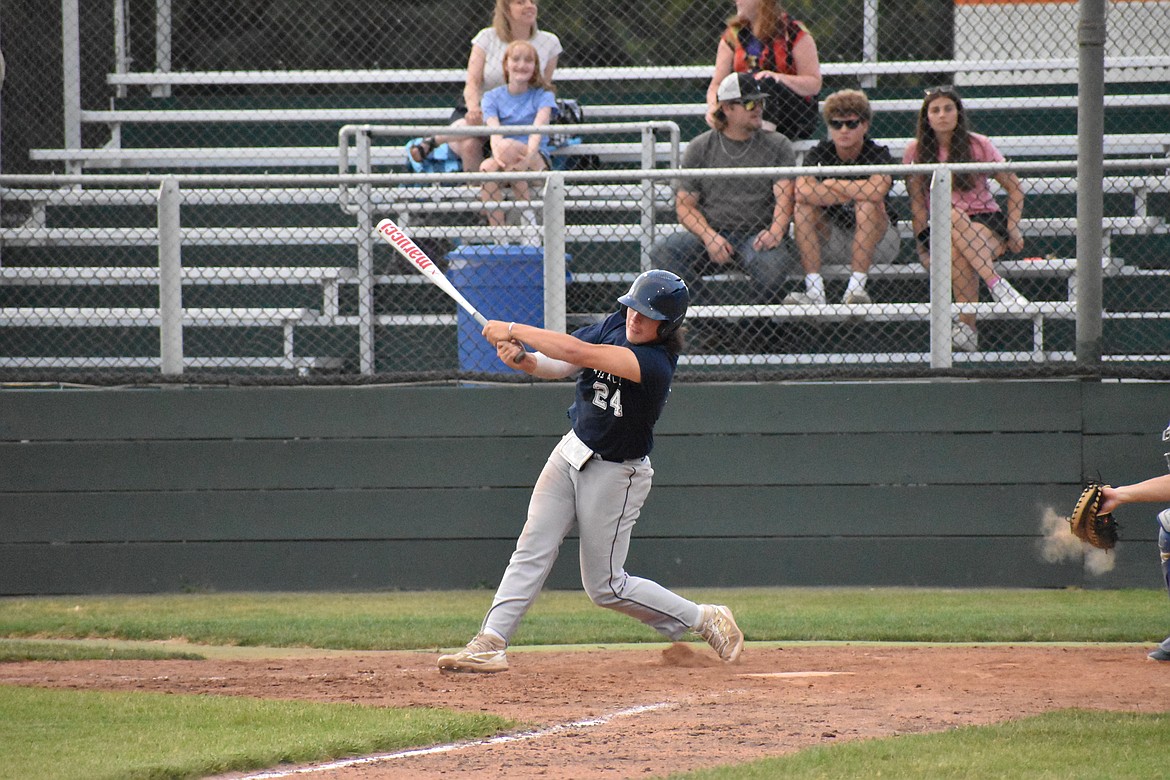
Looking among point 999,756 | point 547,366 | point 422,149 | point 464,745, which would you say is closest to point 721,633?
point 547,366

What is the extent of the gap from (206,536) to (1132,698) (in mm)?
5855

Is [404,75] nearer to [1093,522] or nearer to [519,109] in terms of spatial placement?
[519,109]

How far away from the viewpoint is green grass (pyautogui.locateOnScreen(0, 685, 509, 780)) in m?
4.57

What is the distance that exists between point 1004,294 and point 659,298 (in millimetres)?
3676

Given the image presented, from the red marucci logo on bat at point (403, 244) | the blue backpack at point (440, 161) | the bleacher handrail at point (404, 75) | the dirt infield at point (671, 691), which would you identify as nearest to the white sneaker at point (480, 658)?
the dirt infield at point (671, 691)

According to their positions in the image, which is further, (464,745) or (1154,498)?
(1154,498)

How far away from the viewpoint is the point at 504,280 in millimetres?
9297

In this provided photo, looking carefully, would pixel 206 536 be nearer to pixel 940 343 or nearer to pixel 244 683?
pixel 244 683

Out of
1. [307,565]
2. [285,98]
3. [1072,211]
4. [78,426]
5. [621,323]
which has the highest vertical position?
[285,98]

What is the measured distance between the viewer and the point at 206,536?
9.25 meters

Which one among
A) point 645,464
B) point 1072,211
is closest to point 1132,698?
point 645,464

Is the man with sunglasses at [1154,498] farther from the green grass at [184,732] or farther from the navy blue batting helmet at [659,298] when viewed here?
the green grass at [184,732]

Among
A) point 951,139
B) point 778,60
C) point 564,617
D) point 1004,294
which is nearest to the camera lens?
point 564,617

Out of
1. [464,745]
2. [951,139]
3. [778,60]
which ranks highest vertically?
[778,60]
